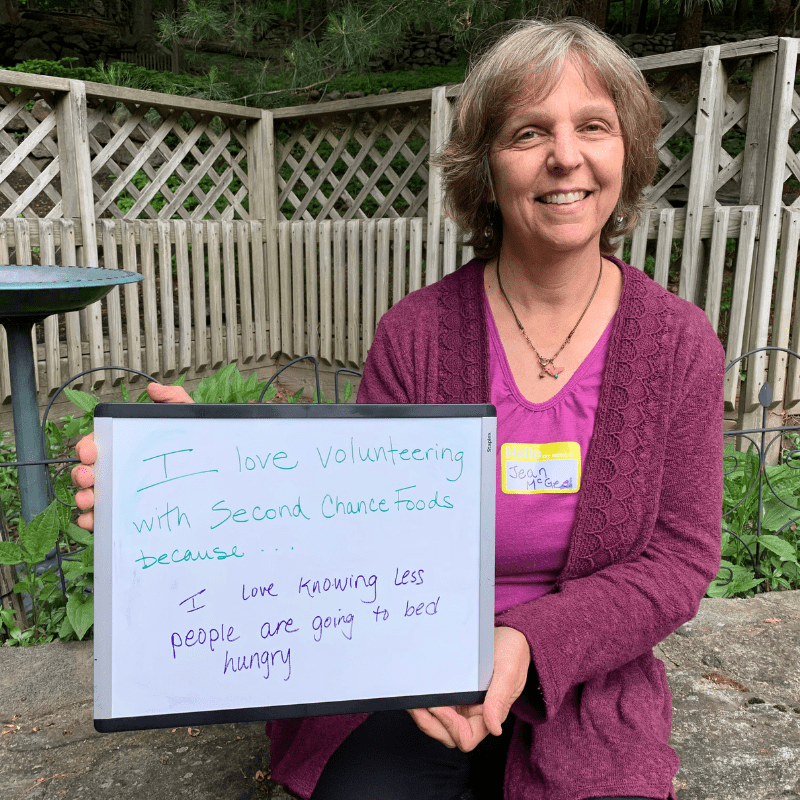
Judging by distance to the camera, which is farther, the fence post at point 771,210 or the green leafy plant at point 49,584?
the fence post at point 771,210

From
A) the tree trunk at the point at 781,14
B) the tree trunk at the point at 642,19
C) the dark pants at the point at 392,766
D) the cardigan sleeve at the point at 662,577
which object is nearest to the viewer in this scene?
the cardigan sleeve at the point at 662,577

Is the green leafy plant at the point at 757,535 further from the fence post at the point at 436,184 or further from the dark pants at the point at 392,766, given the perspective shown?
the fence post at the point at 436,184

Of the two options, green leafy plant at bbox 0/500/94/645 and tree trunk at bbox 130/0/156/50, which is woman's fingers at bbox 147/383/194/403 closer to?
green leafy plant at bbox 0/500/94/645

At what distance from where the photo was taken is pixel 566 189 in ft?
4.38

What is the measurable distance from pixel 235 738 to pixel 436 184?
398 centimetres

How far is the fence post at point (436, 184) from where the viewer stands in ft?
16.0

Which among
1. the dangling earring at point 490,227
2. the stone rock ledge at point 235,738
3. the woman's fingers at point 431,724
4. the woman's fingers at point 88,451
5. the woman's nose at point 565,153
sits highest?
the woman's nose at point 565,153

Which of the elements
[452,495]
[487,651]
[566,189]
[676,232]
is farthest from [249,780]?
[676,232]

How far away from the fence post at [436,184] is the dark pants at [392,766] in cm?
380

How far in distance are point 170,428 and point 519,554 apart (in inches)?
27.3

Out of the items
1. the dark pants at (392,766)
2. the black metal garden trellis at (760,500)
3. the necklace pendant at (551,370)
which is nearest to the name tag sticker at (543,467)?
the necklace pendant at (551,370)

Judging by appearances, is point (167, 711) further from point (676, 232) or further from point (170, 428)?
point (676, 232)

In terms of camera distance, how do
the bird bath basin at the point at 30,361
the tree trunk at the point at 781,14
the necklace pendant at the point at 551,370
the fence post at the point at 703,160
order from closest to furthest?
1. the necklace pendant at the point at 551,370
2. the bird bath basin at the point at 30,361
3. the fence post at the point at 703,160
4. the tree trunk at the point at 781,14

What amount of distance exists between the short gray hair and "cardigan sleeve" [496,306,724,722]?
0.37 meters
